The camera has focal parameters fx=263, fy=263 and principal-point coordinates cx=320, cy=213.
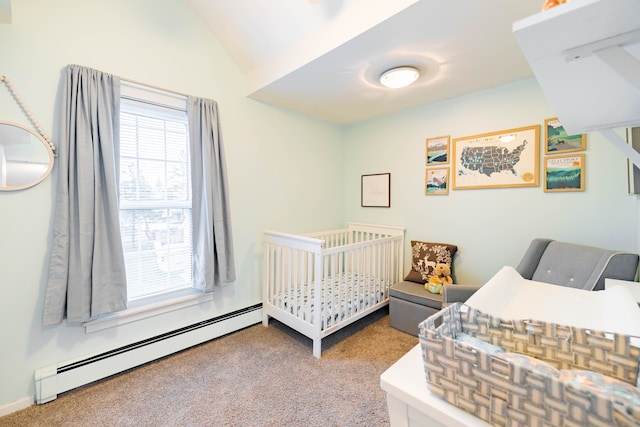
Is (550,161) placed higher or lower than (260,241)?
higher

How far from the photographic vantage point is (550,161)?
6.75 feet

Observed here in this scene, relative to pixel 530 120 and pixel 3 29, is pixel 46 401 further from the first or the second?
pixel 530 120

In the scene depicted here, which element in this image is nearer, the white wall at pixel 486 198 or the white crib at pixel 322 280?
the white wall at pixel 486 198

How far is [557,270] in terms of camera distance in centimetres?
173

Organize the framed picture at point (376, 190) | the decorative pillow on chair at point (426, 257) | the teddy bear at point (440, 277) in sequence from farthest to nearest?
the framed picture at point (376, 190) → the decorative pillow on chair at point (426, 257) → the teddy bear at point (440, 277)

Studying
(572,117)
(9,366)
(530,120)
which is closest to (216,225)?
(9,366)

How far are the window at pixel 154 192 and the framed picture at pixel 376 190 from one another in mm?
1964

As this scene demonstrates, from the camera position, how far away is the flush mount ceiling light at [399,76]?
1.89 metres

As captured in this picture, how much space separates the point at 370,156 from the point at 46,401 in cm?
331

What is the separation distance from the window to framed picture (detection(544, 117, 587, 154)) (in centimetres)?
286

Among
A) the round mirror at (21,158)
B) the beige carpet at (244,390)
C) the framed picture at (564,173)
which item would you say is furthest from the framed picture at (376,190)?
the round mirror at (21,158)

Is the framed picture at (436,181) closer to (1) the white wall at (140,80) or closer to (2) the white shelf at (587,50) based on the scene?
(1) the white wall at (140,80)

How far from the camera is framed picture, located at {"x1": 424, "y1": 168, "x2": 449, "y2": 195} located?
8.47 ft

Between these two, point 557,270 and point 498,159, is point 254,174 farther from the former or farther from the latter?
point 557,270
